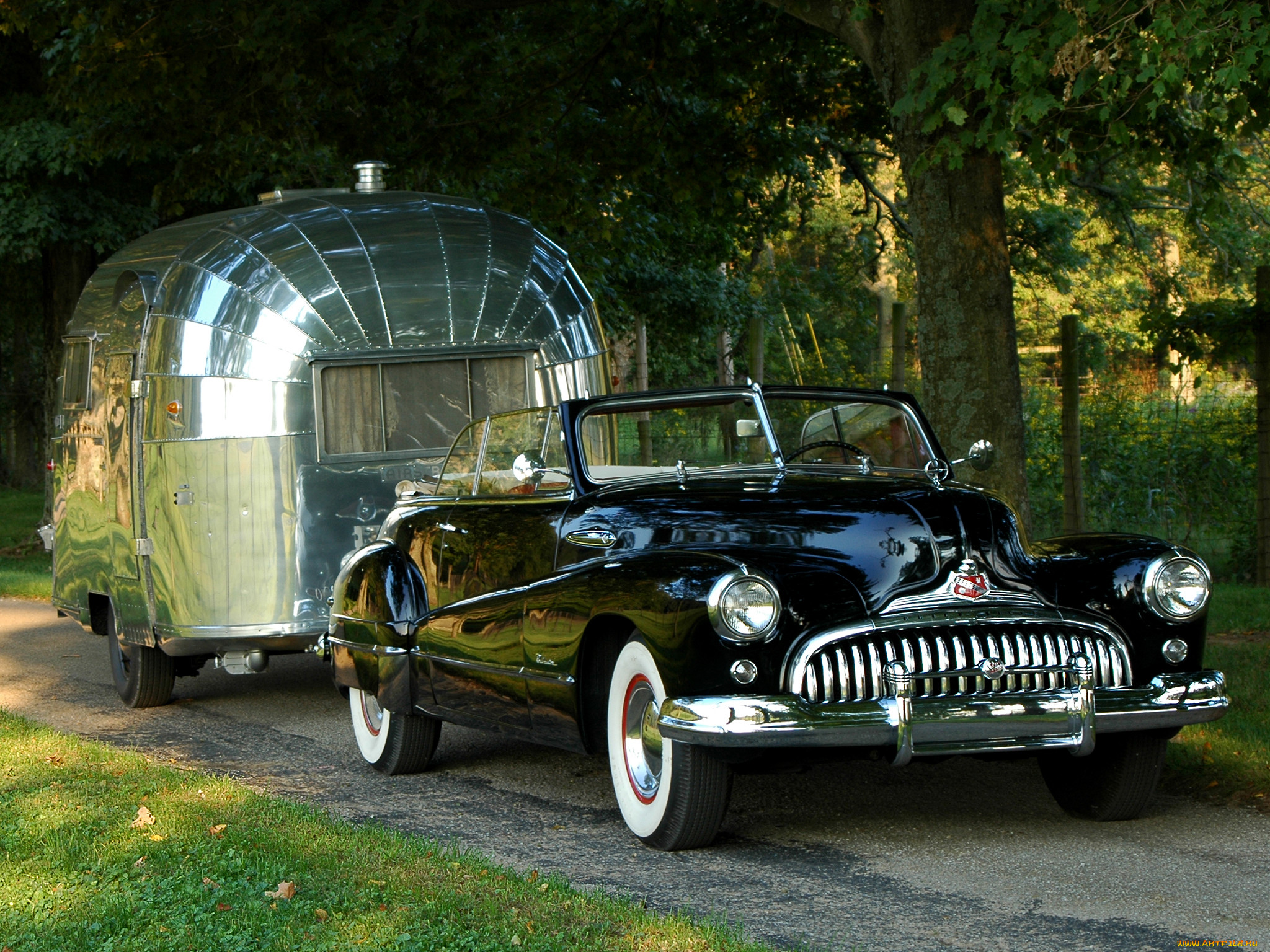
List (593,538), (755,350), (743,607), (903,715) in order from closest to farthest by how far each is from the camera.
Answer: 1. (903,715)
2. (743,607)
3. (593,538)
4. (755,350)

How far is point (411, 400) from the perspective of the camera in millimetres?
9352

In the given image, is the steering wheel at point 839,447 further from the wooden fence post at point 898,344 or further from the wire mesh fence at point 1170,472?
the wire mesh fence at point 1170,472

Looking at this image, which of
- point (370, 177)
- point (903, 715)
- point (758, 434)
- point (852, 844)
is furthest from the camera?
point (370, 177)

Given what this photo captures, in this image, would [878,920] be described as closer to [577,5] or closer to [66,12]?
[577,5]

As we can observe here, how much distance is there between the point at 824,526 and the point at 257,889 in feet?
7.74

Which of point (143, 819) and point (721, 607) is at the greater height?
point (721, 607)

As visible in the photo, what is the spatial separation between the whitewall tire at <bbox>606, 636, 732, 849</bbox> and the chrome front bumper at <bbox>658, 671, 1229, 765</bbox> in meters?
0.22

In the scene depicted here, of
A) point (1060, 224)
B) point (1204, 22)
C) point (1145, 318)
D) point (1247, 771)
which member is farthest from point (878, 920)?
point (1060, 224)

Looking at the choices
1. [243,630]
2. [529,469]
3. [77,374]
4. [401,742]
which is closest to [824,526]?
[529,469]

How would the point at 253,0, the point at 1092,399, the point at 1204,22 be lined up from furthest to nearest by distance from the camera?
the point at 1092,399 < the point at 253,0 < the point at 1204,22

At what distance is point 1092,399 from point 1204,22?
23.3 feet

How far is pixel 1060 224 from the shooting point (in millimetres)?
17844

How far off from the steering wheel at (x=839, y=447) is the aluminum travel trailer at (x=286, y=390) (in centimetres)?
285

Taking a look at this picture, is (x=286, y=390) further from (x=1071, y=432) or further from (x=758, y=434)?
(x=1071, y=432)
